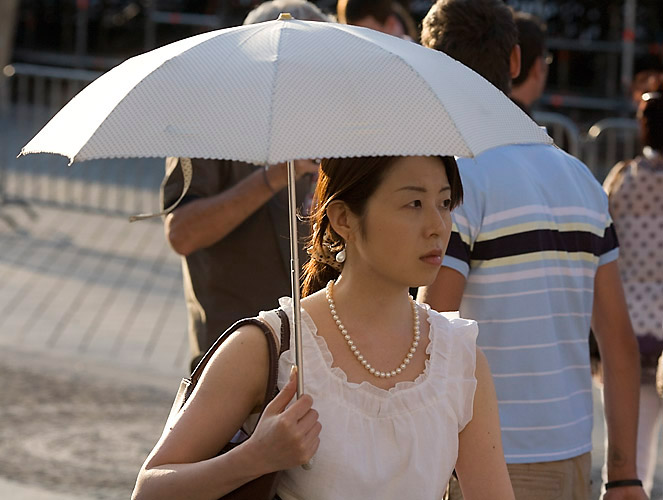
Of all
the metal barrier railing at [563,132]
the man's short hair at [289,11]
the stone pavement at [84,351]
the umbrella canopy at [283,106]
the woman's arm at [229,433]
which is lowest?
the stone pavement at [84,351]

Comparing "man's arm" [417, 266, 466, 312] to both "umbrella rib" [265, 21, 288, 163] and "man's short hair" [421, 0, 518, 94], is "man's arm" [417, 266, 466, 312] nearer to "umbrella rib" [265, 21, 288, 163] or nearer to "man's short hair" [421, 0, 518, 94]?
"man's short hair" [421, 0, 518, 94]

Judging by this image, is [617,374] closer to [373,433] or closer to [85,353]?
[373,433]

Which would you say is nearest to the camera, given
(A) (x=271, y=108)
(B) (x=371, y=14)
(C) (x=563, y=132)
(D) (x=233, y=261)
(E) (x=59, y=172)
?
(A) (x=271, y=108)

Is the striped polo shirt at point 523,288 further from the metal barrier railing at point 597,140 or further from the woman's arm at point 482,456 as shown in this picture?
the metal barrier railing at point 597,140

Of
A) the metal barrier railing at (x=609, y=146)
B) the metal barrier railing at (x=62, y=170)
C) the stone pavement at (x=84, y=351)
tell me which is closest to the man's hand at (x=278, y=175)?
the stone pavement at (x=84, y=351)

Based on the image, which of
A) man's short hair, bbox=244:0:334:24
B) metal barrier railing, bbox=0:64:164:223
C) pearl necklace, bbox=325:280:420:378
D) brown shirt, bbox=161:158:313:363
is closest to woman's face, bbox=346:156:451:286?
pearl necklace, bbox=325:280:420:378

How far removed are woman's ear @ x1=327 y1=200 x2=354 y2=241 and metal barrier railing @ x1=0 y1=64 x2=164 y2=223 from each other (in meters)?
9.96

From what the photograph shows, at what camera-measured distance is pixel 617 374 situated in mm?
3797

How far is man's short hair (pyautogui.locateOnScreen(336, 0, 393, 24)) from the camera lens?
5805 millimetres

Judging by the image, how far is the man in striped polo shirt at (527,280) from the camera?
11.3ft

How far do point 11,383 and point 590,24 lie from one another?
12599 millimetres

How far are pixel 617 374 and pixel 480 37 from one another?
1051 mm

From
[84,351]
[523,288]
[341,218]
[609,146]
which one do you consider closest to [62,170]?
[84,351]

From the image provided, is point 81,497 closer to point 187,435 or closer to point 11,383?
point 11,383
